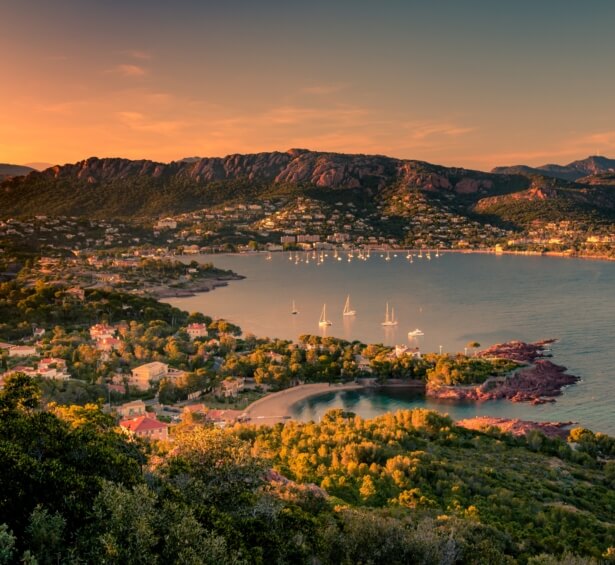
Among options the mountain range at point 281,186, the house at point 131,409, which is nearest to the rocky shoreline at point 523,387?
the house at point 131,409

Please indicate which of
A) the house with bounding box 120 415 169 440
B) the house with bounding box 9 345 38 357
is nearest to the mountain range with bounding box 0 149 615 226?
the house with bounding box 9 345 38 357

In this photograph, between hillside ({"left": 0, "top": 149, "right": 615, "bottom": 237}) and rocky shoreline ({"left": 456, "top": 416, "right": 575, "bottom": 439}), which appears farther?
hillside ({"left": 0, "top": 149, "right": 615, "bottom": 237})

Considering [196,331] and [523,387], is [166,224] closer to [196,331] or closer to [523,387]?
[196,331]

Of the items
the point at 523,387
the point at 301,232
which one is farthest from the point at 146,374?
the point at 301,232

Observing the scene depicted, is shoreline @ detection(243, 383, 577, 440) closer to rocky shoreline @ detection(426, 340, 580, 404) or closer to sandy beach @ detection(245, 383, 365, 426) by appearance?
sandy beach @ detection(245, 383, 365, 426)

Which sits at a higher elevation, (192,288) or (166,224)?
(166,224)

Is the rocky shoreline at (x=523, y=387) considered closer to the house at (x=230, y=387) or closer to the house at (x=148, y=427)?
the house at (x=230, y=387)
